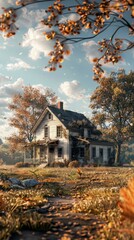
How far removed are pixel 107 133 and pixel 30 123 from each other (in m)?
15.9

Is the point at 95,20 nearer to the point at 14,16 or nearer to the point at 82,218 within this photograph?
the point at 14,16

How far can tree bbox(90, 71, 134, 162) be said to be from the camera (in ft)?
154

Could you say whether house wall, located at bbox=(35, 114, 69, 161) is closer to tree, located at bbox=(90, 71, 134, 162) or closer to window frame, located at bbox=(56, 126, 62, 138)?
window frame, located at bbox=(56, 126, 62, 138)

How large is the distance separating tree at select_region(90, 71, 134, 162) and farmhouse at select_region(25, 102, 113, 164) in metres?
2.23

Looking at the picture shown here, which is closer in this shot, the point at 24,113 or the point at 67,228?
the point at 67,228

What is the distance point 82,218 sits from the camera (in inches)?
248

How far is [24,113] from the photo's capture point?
177ft

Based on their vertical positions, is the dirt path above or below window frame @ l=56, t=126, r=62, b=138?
below

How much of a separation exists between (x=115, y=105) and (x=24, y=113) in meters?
17.5

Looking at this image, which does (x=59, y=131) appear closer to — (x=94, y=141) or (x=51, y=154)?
(x=51, y=154)

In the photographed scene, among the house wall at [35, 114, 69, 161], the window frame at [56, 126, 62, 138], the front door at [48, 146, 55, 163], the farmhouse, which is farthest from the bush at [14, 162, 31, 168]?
the window frame at [56, 126, 62, 138]

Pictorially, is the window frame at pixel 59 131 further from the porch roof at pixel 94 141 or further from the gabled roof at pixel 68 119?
the porch roof at pixel 94 141

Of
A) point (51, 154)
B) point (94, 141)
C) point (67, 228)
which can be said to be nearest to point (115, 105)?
point (94, 141)

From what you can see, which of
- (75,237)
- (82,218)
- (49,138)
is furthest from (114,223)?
(49,138)
